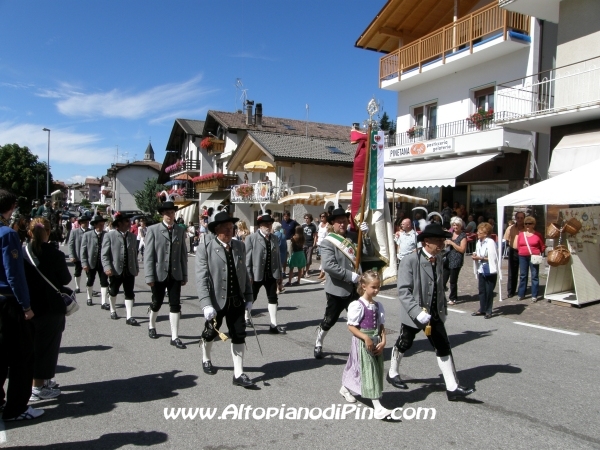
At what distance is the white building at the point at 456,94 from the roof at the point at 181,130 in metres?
24.1

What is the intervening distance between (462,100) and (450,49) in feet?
6.51

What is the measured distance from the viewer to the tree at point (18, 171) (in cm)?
5262

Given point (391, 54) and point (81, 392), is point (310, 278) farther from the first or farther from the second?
point (391, 54)

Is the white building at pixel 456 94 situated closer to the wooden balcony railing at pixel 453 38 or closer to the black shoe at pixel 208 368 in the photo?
the wooden balcony railing at pixel 453 38

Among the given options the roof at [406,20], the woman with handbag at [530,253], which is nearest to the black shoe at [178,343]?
the woman with handbag at [530,253]

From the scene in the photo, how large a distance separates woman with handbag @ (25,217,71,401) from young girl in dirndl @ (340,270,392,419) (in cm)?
280

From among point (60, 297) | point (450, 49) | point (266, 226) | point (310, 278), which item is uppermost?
point (450, 49)

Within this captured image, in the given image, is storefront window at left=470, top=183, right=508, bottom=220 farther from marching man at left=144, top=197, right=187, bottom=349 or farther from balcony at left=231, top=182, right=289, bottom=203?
marching man at left=144, top=197, right=187, bottom=349

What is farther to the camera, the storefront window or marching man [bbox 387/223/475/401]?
the storefront window

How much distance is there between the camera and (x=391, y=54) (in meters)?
22.4

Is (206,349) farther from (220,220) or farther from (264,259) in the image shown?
(264,259)

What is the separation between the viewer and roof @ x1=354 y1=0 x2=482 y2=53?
21016 mm

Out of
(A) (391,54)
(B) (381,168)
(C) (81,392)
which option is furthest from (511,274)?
(A) (391,54)

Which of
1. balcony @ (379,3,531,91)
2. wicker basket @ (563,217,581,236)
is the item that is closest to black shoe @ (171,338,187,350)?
wicker basket @ (563,217,581,236)
